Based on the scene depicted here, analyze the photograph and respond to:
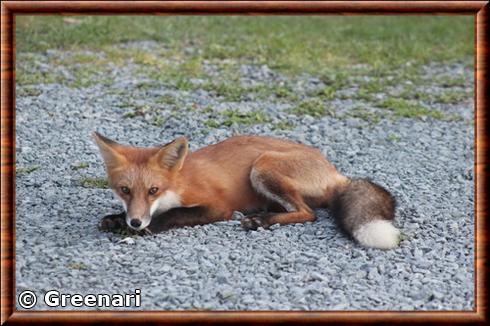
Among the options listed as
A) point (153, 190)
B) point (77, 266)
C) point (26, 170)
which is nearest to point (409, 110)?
point (26, 170)

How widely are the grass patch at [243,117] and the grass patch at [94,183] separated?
2.09 meters

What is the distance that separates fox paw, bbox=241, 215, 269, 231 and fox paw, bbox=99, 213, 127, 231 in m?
0.87

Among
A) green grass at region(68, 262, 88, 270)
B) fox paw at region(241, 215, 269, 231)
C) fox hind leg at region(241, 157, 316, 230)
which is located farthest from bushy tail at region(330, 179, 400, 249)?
green grass at region(68, 262, 88, 270)

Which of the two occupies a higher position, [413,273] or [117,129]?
[117,129]

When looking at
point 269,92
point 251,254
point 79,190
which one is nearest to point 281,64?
point 269,92

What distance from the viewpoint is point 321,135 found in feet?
28.3

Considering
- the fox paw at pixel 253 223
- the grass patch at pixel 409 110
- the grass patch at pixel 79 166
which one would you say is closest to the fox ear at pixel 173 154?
the fox paw at pixel 253 223

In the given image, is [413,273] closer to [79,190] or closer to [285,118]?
[79,190]

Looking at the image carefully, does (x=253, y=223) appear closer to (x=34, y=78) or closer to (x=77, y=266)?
(x=77, y=266)

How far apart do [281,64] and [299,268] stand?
6043mm

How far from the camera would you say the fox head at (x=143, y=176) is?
5.54 metres

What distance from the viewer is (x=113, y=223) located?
585cm

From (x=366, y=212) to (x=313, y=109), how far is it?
12.1 ft

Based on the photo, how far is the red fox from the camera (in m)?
5.66
